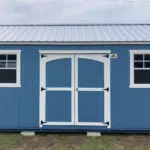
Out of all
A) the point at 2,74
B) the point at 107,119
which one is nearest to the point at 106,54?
the point at 107,119

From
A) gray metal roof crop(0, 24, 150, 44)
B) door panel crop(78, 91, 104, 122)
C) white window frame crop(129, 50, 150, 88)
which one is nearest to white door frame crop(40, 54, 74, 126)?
door panel crop(78, 91, 104, 122)

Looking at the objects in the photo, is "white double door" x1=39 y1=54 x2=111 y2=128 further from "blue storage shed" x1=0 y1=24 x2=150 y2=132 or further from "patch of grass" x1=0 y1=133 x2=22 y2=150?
"patch of grass" x1=0 y1=133 x2=22 y2=150

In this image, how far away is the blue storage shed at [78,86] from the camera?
8.43 meters

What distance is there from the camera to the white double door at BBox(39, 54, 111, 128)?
8430mm

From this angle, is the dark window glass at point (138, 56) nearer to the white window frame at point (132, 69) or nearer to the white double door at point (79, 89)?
the white window frame at point (132, 69)

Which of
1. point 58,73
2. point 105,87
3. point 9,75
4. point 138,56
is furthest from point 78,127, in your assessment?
point 138,56

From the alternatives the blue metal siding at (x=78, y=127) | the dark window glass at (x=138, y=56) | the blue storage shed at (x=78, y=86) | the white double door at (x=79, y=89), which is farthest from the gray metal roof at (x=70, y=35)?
the white double door at (x=79, y=89)

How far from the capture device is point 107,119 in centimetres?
841

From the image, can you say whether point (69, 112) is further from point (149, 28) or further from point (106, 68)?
point (149, 28)

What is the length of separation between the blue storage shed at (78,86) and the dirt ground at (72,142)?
11.5 inches

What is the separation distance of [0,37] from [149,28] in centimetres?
536

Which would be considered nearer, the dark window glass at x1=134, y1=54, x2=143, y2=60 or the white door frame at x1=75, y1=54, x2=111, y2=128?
the white door frame at x1=75, y1=54, x2=111, y2=128

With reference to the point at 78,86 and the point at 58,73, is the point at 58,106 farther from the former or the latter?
the point at 58,73

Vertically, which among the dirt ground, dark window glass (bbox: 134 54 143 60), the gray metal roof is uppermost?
the gray metal roof
